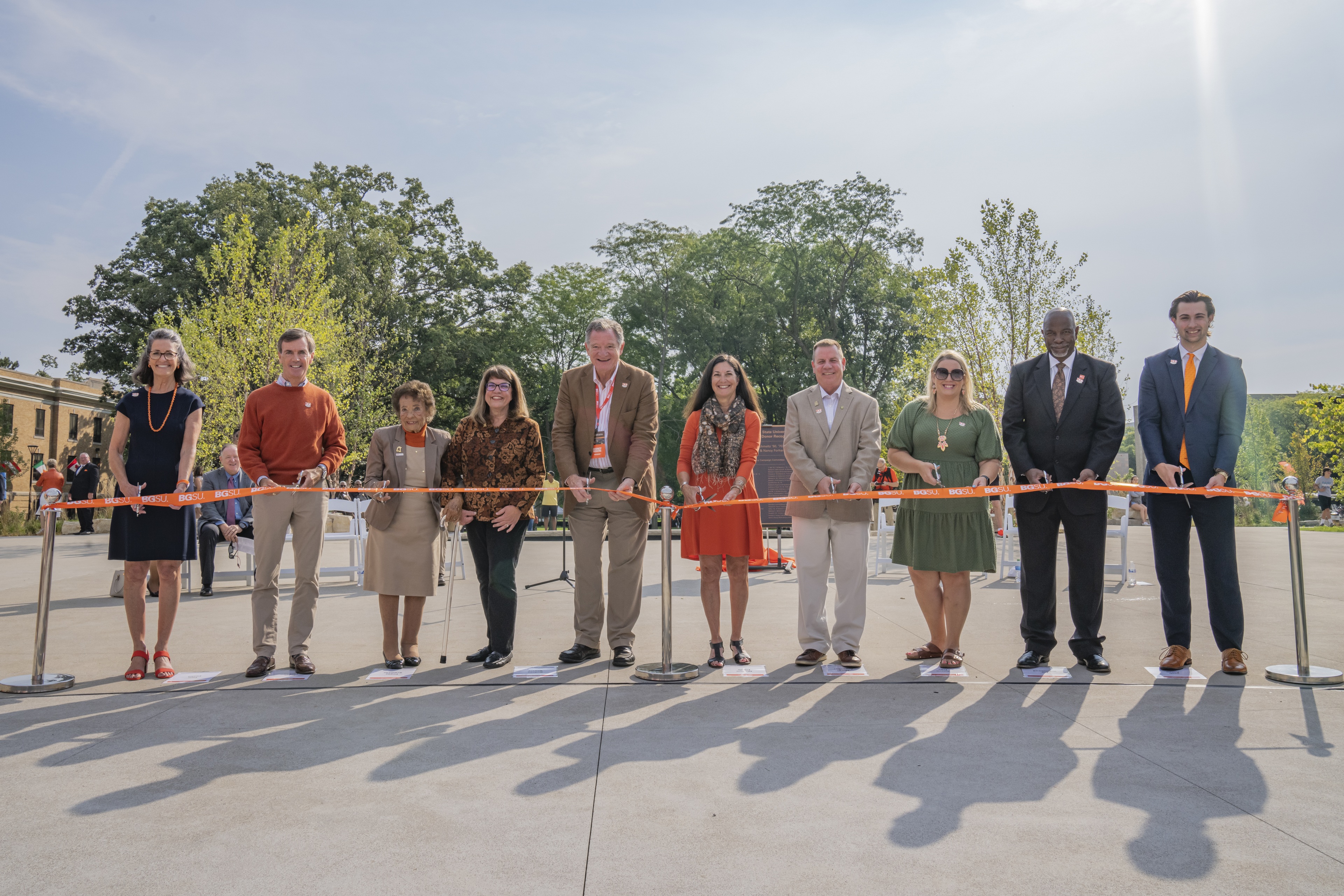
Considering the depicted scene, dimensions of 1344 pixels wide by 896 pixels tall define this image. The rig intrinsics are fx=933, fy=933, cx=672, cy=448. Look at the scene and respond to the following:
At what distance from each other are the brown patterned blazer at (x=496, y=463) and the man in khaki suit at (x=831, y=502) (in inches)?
61.4

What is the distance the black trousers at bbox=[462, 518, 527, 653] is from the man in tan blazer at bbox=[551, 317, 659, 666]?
369 mm

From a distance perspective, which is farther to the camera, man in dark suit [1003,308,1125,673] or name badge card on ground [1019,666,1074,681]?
man in dark suit [1003,308,1125,673]

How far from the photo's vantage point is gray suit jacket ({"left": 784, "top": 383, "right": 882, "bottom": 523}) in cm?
566

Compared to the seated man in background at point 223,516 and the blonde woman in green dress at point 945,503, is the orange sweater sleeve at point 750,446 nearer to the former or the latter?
the blonde woman in green dress at point 945,503

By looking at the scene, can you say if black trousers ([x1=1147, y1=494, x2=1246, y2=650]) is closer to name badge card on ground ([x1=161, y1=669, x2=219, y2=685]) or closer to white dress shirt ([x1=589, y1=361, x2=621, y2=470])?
white dress shirt ([x1=589, y1=361, x2=621, y2=470])

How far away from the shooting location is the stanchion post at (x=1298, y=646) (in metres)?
4.84

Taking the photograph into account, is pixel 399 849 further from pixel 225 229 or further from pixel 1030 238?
pixel 225 229

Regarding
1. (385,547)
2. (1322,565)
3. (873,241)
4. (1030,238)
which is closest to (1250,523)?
(873,241)

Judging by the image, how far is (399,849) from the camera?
104 inches

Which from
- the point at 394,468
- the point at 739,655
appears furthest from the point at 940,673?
the point at 394,468

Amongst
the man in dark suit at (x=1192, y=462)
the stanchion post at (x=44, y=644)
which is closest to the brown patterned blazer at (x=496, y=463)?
the stanchion post at (x=44, y=644)

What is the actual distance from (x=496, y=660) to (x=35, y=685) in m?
2.37

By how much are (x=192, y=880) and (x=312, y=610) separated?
320cm

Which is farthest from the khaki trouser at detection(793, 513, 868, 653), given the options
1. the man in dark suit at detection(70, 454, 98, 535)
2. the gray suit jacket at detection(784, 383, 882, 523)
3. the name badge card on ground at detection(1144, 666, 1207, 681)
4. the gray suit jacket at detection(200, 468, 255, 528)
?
the man in dark suit at detection(70, 454, 98, 535)
